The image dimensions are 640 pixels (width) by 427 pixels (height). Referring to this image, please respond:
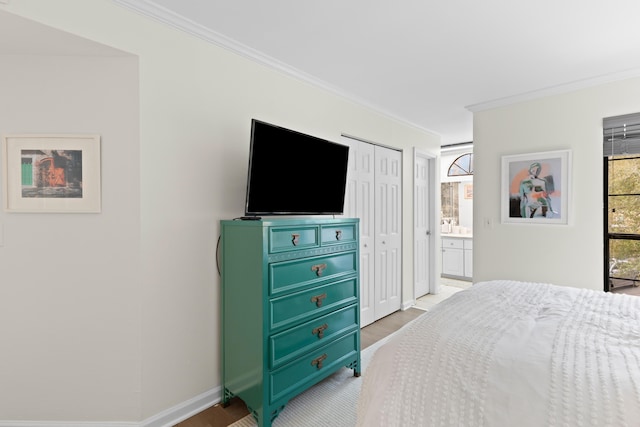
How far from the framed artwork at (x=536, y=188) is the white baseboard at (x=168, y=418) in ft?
10.6

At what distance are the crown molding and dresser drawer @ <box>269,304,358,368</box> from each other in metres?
2.01

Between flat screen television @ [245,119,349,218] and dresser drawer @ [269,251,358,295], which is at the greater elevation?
flat screen television @ [245,119,349,218]

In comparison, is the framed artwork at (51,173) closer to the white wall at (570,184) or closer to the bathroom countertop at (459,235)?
the white wall at (570,184)

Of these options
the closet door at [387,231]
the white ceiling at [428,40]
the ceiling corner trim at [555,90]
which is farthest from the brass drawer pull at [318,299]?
the ceiling corner trim at [555,90]

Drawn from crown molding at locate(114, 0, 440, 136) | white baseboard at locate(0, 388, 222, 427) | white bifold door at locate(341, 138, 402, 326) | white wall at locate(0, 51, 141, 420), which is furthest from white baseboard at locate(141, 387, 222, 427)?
crown molding at locate(114, 0, 440, 136)

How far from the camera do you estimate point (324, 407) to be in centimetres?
213

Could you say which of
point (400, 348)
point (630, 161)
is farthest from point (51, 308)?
point (630, 161)

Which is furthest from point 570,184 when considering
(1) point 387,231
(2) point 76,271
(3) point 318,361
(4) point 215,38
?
(2) point 76,271

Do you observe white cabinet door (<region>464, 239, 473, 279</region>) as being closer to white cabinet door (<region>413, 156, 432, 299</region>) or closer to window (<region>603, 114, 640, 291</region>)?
white cabinet door (<region>413, 156, 432, 299</region>)

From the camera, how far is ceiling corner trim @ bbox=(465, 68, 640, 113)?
271 centimetres

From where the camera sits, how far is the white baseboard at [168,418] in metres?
1.84

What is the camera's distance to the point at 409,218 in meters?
4.23

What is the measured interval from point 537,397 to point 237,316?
5.38 ft

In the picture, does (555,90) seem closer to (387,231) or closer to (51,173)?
(387,231)
